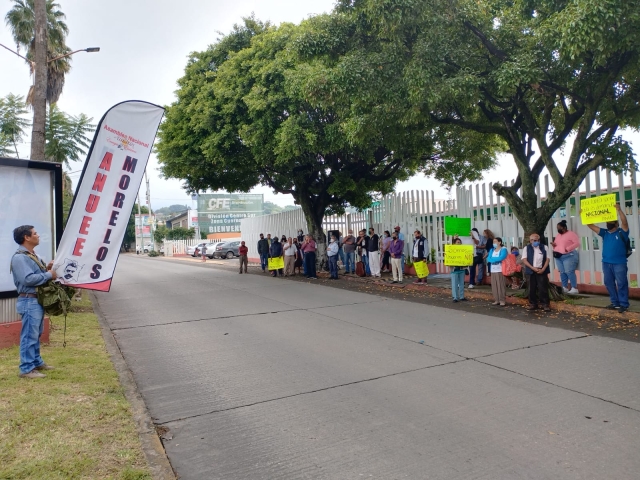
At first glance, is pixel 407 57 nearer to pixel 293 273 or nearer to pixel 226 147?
pixel 226 147

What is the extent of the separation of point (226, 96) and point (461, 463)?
1524 centimetres

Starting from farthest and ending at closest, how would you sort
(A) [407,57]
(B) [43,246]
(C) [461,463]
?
(A) [407,57], (B) [43,246], (C) [461,463]

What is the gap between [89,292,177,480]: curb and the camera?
355 cm

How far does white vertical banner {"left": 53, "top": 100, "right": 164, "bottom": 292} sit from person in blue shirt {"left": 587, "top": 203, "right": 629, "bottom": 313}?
796 centimetres

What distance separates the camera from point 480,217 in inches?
547

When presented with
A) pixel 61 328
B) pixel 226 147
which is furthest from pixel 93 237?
pixel 226 147

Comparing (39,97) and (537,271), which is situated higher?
(39,97)

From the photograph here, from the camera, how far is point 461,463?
356 cm

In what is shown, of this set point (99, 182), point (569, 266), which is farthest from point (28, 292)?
point (569, 266)

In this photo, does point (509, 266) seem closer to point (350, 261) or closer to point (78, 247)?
point (350, 261)

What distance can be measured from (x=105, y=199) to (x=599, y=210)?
26.7 ft

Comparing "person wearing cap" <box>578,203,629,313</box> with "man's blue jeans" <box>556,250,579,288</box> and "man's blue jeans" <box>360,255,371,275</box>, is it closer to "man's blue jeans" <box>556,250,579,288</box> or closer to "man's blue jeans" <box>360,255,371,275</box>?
"man's blue jeans" <box>556,250,579,288</box>

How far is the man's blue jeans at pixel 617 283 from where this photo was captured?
8742mm

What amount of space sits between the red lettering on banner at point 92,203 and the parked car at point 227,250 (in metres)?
33.8
